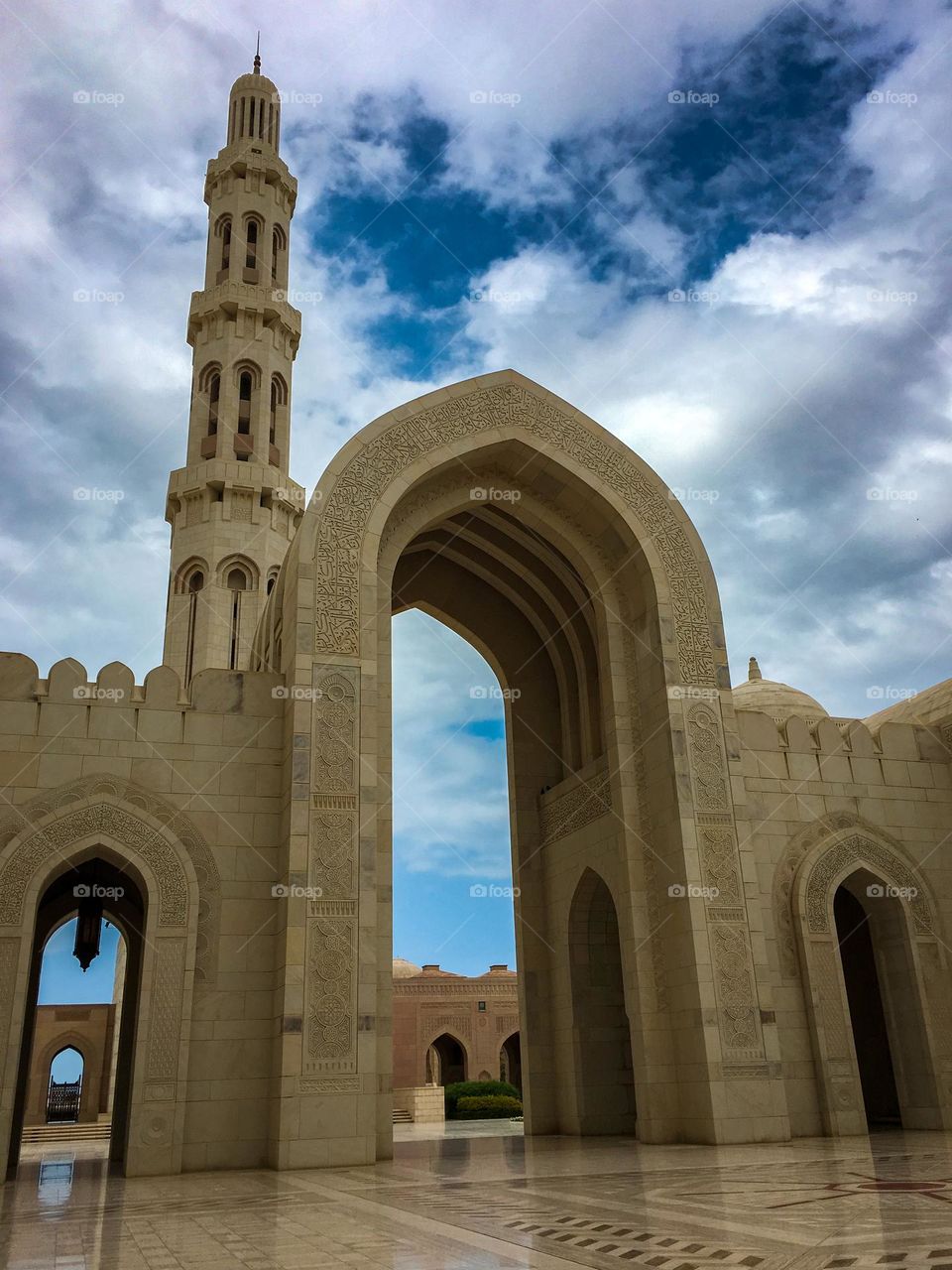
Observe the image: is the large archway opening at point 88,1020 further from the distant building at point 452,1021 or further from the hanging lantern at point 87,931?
the distant building at point 452,1021

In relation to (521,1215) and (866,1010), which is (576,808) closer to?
(866,1010)

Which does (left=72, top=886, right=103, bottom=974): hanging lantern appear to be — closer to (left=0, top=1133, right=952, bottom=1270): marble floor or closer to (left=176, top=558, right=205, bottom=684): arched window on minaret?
(left=0, top=1133, right=952, bottom=1270): marble floor

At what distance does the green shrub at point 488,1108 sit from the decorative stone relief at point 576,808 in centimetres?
1374

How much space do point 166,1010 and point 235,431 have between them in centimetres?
1308

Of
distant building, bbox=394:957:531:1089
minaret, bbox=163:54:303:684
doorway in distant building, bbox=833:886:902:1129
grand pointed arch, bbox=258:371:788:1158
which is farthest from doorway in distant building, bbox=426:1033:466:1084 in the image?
grand pointed arch, bbox=258:371:788:1158

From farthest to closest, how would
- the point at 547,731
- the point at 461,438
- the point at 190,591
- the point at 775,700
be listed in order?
the point at 190,591 → the point at 775,700 → the point at 547,731 → the point at 461,438

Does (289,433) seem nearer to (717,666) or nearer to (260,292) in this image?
(260,292)

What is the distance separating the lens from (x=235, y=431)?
2098cm

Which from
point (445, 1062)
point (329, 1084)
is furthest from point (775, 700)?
point (445, 1062)

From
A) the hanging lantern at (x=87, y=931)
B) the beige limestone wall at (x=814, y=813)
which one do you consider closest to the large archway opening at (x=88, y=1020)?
the hanging lantern at (x=87, y=931)

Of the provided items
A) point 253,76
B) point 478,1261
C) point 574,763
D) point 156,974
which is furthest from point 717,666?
point 253,76

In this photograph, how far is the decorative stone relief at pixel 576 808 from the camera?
560 inches

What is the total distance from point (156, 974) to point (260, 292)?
612 inches

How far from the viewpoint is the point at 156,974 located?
1082 cm
